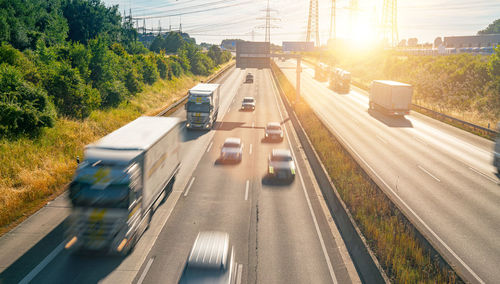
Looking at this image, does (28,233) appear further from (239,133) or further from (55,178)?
(239,133)

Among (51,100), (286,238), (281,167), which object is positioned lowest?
(286,238)

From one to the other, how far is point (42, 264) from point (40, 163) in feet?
33.3

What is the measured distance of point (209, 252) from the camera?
9.75 metres

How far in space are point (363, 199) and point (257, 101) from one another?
1477 inches

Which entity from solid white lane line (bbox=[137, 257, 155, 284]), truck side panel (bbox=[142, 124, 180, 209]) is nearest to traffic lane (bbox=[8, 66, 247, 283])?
solid white lane line (bbox=[137, 257, 155, 284])

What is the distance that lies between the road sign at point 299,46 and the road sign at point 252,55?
125 feet

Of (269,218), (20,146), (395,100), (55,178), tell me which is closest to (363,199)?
Answer: (269,218)

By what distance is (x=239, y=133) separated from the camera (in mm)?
32062

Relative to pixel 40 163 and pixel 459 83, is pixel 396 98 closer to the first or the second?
pixel 459 83

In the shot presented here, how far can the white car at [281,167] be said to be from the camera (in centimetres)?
2009

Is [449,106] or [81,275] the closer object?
[81,275]

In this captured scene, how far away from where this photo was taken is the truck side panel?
1318cm

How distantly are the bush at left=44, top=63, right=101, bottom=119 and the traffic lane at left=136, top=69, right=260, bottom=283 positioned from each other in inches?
509

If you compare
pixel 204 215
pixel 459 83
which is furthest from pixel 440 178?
pixel 459 83
